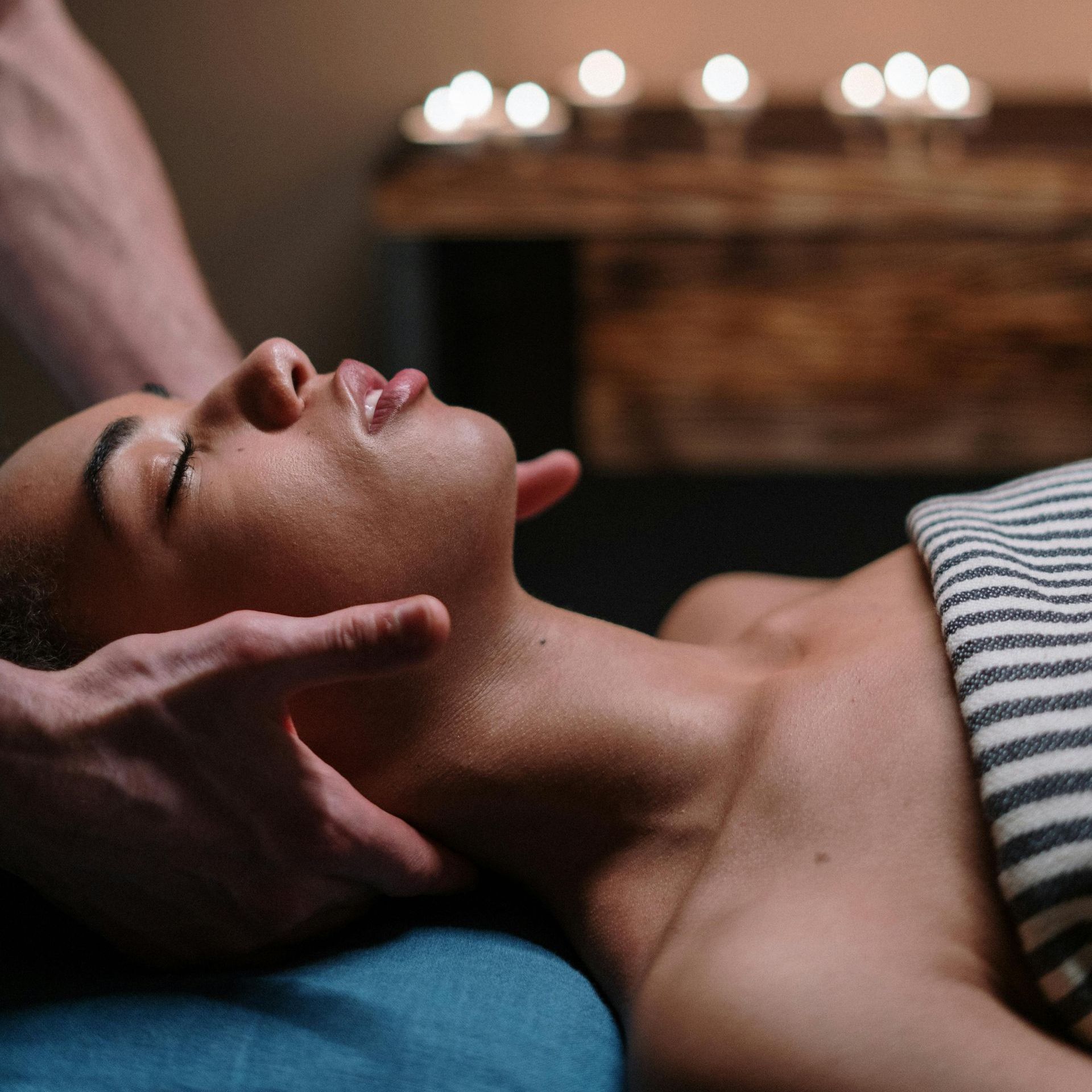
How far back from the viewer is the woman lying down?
28.2 inches

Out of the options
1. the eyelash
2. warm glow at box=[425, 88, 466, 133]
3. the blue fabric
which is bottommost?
the blue fabric

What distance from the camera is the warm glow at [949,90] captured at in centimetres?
240

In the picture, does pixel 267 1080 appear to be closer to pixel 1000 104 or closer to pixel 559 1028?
pixel 559 1028

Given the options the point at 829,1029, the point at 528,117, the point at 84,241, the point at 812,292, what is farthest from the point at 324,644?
the point at 528,117

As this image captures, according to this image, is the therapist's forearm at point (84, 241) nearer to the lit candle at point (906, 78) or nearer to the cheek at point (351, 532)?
the cheek at point (351, 532)

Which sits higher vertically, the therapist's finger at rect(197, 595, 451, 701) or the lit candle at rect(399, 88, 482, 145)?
the lit candle at rect(399, 88, 482, 145)

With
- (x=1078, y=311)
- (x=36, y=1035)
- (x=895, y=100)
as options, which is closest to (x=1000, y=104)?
(x=895, y=100)

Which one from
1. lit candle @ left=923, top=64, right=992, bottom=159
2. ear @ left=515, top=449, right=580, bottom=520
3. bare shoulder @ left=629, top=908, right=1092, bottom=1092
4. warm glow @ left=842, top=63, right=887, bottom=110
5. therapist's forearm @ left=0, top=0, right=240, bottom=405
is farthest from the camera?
warm glow @ left=842, top=63, right=887, bottom=110

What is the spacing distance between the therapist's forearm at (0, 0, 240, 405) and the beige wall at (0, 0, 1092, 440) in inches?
53.1

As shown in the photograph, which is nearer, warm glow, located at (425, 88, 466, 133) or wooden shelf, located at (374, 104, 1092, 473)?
wooden shelf, located at (374, 104, 1092, 473)

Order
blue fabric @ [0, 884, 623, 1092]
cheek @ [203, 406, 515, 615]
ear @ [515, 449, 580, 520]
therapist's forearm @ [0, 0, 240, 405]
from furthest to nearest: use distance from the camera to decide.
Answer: therapist's forearm @ [0, 0, 240, 405] → ear @ [515, 449, 580, 520] → cheek @ [203, 406, 515, 615] → blue fabric @ [0, 884, 623, 1092]

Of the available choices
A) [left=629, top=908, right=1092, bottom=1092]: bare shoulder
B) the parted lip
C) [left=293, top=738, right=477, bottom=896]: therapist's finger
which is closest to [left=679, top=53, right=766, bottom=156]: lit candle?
the parted lip

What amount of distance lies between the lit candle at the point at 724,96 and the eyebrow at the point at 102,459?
170 cm

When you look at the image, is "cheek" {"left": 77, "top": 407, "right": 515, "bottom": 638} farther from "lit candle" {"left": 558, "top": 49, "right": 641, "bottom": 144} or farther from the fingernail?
"lit candle" {"left": 558, "top": 49, "right": 641, "bottom": 144}
